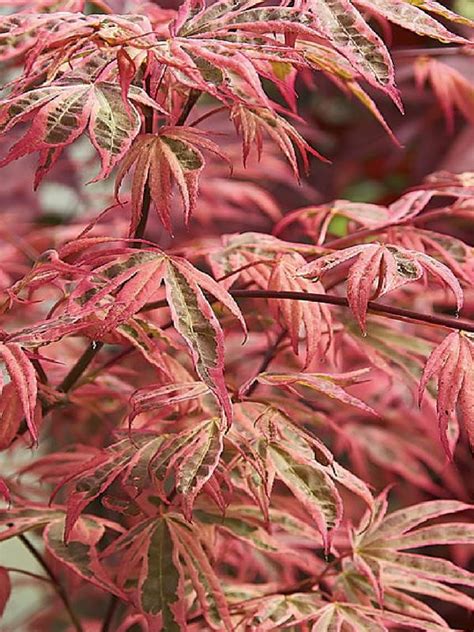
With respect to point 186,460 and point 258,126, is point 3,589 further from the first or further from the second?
point 258,126

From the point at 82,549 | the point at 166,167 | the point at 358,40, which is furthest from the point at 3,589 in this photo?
the point at 358,40

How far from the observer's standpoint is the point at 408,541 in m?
0.70

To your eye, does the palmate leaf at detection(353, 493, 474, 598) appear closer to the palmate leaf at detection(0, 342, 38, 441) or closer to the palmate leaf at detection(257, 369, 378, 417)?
the palmate leaf at detection(257, 369, 378, 417)

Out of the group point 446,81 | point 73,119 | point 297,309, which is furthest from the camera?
point 446,81

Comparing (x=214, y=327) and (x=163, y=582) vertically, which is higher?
(x=214, y=327)

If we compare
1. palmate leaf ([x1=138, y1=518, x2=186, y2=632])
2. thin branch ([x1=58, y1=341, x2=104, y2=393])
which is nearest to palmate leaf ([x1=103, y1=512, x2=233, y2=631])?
palmate leaf ([x1=138, y1=518, x2=186, y2=632])

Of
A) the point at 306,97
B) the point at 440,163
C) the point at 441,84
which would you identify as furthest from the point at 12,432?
the point at 306,97

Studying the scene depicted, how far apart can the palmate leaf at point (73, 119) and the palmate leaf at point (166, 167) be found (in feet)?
0.10

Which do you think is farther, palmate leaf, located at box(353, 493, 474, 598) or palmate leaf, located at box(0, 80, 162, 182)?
palmate leaf, located at box(353, 493, 474, 598)

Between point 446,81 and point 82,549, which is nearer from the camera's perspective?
point 82,549

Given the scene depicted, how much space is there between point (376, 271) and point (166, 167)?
0.41 feet

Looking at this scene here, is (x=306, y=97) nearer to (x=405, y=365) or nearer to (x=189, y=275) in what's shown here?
(x=405, y=365)

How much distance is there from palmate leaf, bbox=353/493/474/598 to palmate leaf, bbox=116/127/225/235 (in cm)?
25

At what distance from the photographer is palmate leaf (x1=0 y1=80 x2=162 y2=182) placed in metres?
0.51
